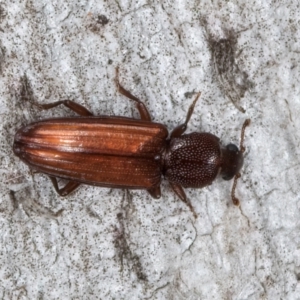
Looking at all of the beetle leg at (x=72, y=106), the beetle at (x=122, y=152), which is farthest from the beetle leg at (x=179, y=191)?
the beetle leg at (x=72, y=106)

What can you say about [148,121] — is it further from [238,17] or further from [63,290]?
[63,290]

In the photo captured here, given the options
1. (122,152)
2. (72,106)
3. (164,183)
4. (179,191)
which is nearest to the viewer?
(122,152)

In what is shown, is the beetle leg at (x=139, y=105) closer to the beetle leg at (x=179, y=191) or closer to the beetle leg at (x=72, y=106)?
the beetle leg at (x=72, y=106)

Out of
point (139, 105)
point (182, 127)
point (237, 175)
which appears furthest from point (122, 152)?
point (237, 175)

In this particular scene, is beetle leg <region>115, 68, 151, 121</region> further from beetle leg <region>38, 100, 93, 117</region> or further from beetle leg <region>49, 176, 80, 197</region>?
beetle leg <region>49, 176, 80, 197</region>

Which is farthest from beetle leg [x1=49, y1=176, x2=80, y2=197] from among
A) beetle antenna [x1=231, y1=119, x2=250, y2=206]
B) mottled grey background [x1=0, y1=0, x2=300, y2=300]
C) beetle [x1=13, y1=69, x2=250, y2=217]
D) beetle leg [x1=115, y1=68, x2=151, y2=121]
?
beetle antenna [x1=231, y1=119, x2=250, y2=206]

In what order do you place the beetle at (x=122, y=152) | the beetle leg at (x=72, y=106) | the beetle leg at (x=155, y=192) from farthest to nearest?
1. the beetle leg at (x=155, y=192)
2. the beetle leg at (x=72, y=106)
3. the beetle at (x=122, y=152)

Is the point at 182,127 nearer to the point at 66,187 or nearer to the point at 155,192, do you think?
the point at 155,192
